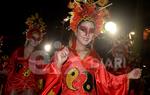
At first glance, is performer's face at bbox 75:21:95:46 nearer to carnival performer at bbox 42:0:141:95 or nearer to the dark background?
carnival performer at bbox 42:0:141:95

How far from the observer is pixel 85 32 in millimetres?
5770

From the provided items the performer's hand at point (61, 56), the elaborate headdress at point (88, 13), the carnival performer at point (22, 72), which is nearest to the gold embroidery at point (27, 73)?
the carnival performer at point (22, 72)

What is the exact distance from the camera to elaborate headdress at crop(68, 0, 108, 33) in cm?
596

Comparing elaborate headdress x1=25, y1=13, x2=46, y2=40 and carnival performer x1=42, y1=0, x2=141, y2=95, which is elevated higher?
elaborate headdress x1=25, y1=13, x2=46, y2=40

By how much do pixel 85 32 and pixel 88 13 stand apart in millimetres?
394

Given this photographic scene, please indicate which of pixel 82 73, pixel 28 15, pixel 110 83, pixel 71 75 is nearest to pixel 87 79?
pixel 82 73

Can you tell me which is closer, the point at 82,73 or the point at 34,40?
the point at 82,73

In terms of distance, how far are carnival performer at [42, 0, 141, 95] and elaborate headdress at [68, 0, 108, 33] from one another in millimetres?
130

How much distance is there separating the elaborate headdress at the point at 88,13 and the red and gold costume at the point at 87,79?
58cm

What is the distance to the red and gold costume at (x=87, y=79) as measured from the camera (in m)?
5.58

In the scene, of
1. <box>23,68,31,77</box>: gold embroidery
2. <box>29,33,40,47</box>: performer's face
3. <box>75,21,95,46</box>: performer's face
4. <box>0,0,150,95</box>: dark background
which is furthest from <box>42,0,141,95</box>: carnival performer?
<box>0,0,150,95</box>: dark background

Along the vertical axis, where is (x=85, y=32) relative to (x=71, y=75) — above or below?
above

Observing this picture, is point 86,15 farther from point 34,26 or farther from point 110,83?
point 34,26

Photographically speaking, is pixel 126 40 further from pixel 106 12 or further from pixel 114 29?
pixel 106 12
